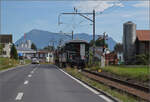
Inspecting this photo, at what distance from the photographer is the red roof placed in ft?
209

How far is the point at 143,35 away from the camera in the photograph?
65.8m

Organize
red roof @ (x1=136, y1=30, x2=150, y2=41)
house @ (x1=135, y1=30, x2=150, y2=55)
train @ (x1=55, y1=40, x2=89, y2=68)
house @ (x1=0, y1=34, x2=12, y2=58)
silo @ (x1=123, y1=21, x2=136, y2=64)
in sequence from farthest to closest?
house @ (x1=0, y1=34, x2=12, y2=58)
red roof @ (x1=136, y1=30, x2=150, y2=41)
silo @ (x1=123, y1=21, x2=136, y2=64)
house @ (x1=135, y1=30, x2=150, y2=55)
train @ (x1=55, y1=40, x2=89, y2=68)

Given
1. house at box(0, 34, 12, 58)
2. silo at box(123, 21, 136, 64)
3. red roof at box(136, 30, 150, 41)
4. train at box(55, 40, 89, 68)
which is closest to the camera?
train at box(55, 40, 89, 68)

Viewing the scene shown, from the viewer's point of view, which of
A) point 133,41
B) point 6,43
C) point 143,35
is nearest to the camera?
point 133,41

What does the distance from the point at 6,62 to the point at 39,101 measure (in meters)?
46.3

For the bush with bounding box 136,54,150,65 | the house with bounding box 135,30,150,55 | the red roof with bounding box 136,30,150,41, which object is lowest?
the bush with bounding box 136,54,150,65

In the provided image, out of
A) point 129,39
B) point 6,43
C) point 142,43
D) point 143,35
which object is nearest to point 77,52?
point 142,43

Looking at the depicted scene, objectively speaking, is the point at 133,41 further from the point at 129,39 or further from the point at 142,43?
the point at 142,43

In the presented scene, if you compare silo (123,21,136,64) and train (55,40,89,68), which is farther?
silo (123,21,136,64)

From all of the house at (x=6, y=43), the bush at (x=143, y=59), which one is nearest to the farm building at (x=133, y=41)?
the bush at (x=143, y=59)

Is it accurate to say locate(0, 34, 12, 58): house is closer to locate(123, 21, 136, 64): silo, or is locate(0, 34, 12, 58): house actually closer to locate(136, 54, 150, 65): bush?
Result: locate(123, 21, 136, 64): silo

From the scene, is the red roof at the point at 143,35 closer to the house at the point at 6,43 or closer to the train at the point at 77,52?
the train at the point at 77,52

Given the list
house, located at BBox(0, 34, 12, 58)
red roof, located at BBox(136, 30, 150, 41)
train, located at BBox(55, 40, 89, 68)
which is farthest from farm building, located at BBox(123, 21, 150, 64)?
house, located at BBox(0, 34, 12, 58)

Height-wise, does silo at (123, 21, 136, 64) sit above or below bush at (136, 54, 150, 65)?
above
